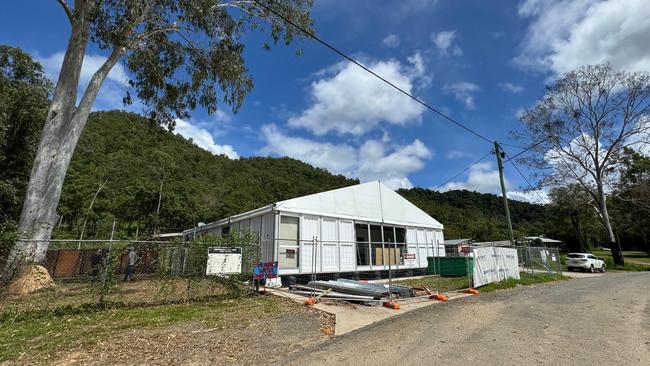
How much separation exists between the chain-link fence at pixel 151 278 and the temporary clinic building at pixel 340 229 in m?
1.75

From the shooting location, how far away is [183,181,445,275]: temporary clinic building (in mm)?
13820

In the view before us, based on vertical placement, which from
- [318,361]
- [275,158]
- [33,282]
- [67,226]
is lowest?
[318,361]

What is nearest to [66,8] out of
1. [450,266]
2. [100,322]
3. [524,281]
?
[100,322]

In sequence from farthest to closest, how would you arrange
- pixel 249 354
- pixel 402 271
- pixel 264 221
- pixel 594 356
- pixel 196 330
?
1. pixel 402 271
2. pixel 264 221
3. pixel 196 330
4. pixel 249 354
5. pixel 594 356

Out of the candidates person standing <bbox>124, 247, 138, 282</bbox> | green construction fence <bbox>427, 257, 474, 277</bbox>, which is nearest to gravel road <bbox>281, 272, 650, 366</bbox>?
green construction fence <bbox>427, 257, 474, 277</bbox>

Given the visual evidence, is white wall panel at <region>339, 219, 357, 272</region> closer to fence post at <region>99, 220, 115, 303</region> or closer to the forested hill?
fence post at <region>99, 220, 115, 303</region>

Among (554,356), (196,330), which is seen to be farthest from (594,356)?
(196,330)

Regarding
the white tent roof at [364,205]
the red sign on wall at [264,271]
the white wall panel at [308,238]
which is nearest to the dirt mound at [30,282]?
the red sign on wall at [264,271]

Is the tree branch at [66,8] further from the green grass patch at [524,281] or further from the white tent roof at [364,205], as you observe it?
the green grass patch at [524,281]

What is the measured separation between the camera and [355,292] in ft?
32.9

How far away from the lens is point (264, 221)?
47.8 feet

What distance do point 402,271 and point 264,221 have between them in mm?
8310

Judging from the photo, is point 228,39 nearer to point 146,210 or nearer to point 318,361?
point 318,361

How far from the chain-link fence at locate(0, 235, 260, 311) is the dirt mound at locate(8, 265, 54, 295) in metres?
0.11
